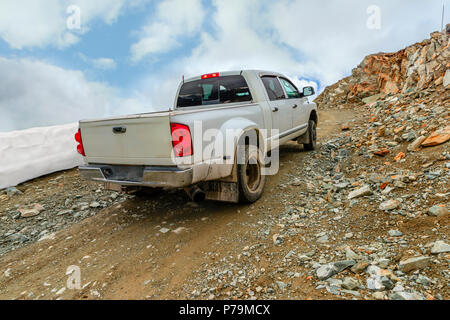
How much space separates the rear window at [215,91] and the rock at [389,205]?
245cm

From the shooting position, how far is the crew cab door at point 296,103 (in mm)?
5629

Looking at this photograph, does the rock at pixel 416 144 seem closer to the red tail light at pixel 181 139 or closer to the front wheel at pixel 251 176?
the front wheel at pixel 251 176

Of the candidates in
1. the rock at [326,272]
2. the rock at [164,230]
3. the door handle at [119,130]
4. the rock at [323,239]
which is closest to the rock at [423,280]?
the rock at [326,272]

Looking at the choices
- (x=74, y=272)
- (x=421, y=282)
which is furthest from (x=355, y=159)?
(x=74, y=272)

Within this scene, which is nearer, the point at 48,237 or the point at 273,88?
the point at 48,237

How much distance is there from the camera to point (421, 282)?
212 centimetres

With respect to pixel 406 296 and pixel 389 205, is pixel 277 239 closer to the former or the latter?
pixel 406 296

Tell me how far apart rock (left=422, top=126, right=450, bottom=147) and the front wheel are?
2971mm

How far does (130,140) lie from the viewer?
3.16 m

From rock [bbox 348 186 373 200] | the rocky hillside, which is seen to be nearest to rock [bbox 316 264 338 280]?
rock [bbox 348 186 373 200]

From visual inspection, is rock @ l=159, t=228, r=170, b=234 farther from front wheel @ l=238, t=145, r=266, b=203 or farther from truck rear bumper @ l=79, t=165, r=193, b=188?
front wheel @ l=238, t=145, r=266, b=203

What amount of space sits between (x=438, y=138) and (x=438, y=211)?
227 cm

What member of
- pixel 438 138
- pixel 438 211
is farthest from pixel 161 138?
pixel 438 138

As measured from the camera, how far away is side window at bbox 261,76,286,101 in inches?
190
